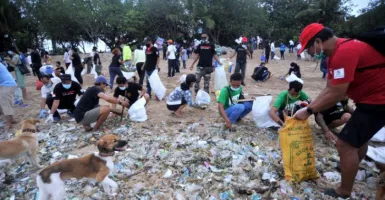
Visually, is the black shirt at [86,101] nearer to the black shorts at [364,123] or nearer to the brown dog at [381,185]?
the black shorts at [364,123]

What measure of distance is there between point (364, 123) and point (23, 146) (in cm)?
409

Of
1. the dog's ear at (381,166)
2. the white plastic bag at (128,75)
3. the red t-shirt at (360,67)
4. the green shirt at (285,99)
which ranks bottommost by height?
the dog's ear at (381,166)

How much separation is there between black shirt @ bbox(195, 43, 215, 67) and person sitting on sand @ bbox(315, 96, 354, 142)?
10.8 ft

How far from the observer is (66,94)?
5.38 metres

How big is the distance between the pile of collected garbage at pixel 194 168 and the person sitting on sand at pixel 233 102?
0.77 feet

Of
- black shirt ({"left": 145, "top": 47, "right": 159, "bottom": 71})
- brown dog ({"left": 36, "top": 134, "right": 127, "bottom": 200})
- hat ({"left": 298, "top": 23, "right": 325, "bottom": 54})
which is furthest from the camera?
black shirt ({"left": 145, "top": 47, "right": 159, "bottom": 71})

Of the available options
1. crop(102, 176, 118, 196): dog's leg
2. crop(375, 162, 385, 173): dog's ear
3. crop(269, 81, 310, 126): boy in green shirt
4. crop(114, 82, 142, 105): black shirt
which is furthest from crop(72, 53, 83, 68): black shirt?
crop(375, 162, 385, 173): dog's ear

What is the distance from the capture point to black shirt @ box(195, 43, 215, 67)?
6859 mm

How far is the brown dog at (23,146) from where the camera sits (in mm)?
3459

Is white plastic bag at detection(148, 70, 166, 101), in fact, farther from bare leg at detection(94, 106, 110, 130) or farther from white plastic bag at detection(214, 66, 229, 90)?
bare leg at detection(94, 106, 110, 130)

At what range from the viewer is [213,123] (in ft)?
17.0

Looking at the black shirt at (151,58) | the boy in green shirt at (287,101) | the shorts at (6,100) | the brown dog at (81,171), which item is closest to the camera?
the brown dog at (81,171)

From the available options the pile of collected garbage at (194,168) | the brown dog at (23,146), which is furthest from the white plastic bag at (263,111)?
the brown dog at (23,146)

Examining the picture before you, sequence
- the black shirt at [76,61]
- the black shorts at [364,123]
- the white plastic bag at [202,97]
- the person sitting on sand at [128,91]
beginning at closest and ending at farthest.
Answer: the black shorts at [364,123]
the person sitting on sand at [128,91]
the white plastic bag at [202,97]
the black shirt at [76,61]
